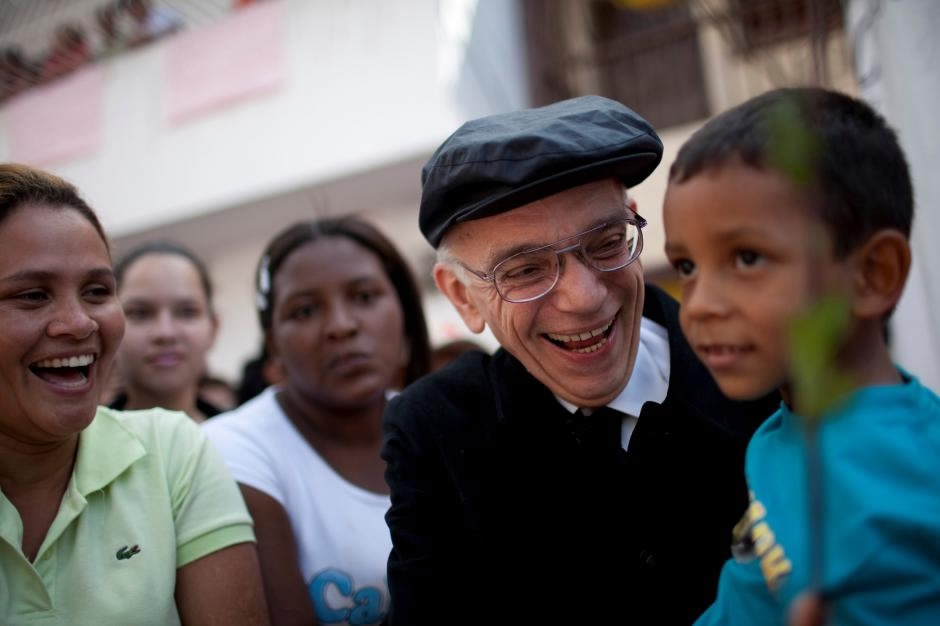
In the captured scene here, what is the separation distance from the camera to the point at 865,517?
0.97 metres

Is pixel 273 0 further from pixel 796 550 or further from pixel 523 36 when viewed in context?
pixel 796 550

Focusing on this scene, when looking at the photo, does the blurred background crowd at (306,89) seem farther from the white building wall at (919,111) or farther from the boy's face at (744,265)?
the boy's face at (744,265)

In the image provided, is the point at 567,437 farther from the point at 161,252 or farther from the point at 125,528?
the point at 161,252

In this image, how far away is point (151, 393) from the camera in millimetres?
3441

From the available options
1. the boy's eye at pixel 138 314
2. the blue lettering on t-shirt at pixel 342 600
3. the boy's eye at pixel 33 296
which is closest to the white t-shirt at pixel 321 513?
the blue lettering on t-shirt at pixel 342 600

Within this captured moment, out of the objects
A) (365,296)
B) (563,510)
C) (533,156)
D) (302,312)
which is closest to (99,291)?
(302,312)

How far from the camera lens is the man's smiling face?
1.67 meters

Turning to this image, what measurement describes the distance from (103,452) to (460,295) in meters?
0.95

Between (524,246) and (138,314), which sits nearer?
(524,246)

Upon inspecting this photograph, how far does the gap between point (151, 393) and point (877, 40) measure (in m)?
3.09

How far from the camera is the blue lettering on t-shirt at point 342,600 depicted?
87.2 inches

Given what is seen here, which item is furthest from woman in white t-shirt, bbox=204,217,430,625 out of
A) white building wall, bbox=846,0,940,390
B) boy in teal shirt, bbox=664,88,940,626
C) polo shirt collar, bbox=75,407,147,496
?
white building wall, bbox=846,0,940,390

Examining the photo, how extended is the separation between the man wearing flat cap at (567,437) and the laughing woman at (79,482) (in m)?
0.46

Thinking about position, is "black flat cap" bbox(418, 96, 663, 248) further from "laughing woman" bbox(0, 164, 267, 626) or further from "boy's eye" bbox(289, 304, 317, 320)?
"boy's eye" bbox(289, 304, 317, 320)
